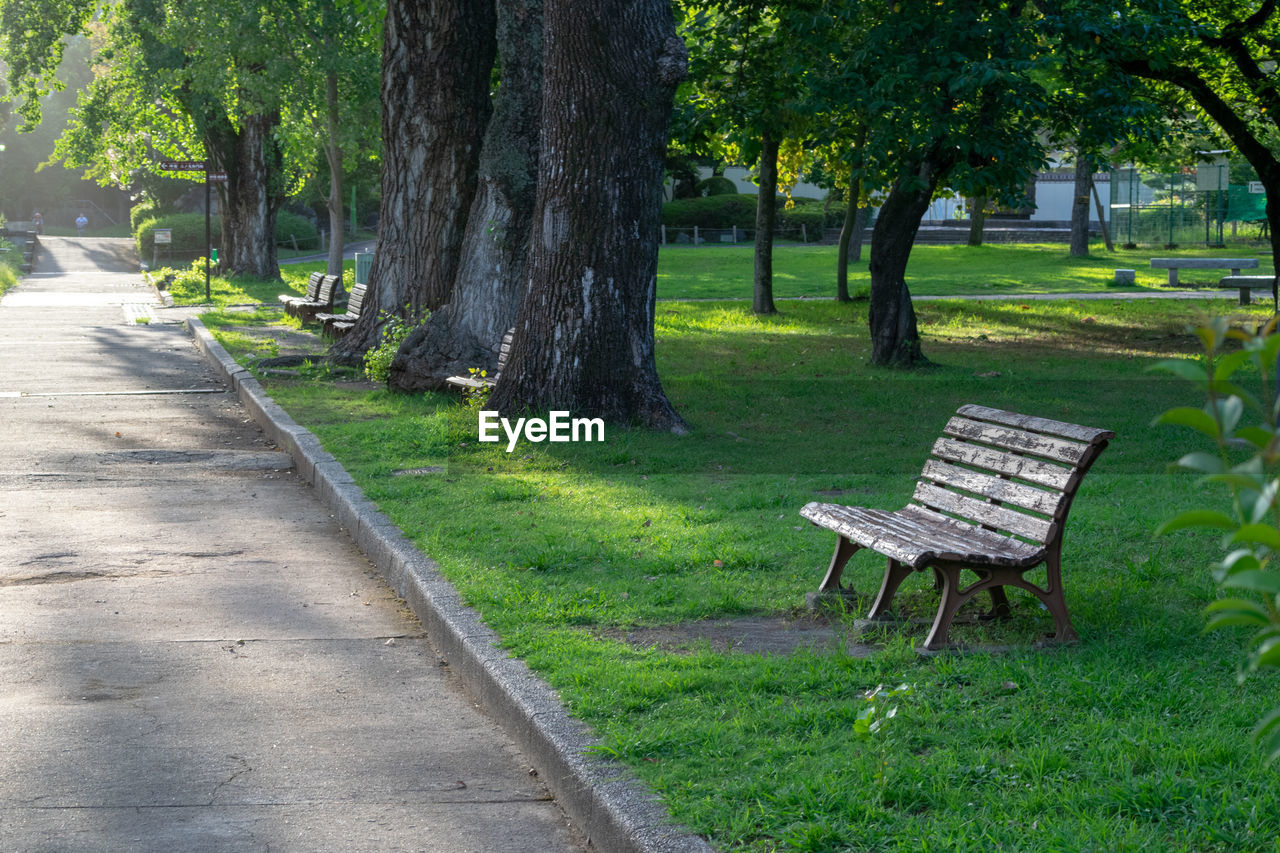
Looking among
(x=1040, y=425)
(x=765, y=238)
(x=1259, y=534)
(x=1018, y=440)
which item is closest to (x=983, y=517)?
(x=1018, y=440)

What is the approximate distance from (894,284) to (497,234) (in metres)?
4.90

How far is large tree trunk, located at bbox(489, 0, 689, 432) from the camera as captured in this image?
34.6ft

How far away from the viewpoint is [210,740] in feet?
16.1

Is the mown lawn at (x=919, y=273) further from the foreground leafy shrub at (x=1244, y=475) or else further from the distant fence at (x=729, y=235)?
the foreground leafy shrub at (x=1244, y=475)

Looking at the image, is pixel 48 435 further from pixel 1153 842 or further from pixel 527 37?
pixel 1153 842

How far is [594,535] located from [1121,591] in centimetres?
281

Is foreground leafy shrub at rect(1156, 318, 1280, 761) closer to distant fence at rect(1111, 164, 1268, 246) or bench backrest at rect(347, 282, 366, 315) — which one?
bench backrest at rect(347, 282, 366, 315)

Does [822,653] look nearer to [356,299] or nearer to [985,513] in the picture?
[985,513]

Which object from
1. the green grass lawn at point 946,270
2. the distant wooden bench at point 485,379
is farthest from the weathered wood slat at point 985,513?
the green grass lawn at point 946,270

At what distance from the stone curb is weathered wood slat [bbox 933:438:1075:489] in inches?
83.4

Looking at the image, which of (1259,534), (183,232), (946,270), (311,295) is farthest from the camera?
(183,232)

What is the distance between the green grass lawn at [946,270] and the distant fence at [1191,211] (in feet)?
3.56

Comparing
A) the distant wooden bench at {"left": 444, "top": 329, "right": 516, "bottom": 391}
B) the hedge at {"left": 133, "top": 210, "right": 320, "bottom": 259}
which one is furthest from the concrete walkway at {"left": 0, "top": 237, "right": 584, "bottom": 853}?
the hedge at {"left": 133, "top": 210, "right": 320, "bottom": 259}

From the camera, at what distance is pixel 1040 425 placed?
5.48 meters
